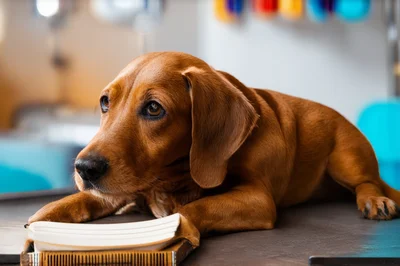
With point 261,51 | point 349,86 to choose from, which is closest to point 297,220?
point 349,86

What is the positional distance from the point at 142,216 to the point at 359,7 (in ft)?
8.96

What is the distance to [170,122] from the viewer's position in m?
1.50

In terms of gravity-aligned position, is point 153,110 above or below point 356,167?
above

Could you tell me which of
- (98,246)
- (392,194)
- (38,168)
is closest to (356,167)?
(392,194)

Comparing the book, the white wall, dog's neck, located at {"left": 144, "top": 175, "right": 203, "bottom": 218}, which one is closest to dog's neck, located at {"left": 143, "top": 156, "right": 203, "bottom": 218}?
dog's neck, located at {"left": 144, "top": 175, "right": 203, "bottom": 218}

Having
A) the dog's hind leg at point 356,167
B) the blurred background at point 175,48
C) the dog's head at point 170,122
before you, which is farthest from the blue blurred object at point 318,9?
the dog's head at point 170,122

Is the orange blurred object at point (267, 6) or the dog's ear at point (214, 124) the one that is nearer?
the dog's ear at point (214, 124)

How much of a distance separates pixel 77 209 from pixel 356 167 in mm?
662

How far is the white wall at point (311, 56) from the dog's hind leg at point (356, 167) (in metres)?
2.60

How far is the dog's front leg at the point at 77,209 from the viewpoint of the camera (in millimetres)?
1488

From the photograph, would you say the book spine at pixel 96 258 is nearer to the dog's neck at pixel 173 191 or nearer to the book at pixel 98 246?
the book at pixel 98 246

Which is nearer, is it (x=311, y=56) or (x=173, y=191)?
(x=173, y=191)

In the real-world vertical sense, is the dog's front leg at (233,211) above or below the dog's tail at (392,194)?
above

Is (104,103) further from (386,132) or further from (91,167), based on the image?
(386,132)
